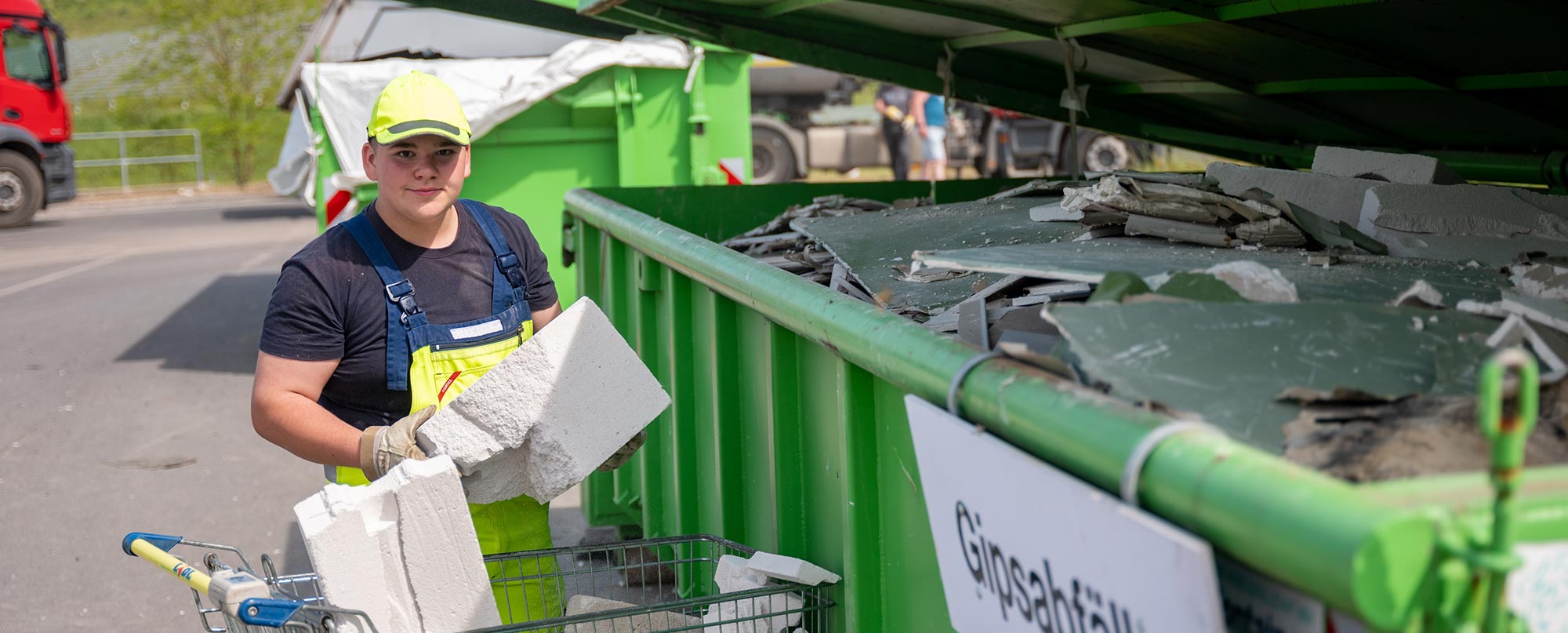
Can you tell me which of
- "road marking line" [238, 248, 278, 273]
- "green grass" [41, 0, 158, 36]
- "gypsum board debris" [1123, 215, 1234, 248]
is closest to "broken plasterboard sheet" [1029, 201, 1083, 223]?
"gypsum board debris" [1123, 215, 1234, 248]

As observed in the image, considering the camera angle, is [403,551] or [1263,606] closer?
[1263,606]

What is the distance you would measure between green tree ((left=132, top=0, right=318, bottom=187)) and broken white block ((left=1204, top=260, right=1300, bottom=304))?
33.5 metres

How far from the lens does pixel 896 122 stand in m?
19.9

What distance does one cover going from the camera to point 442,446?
2520mm

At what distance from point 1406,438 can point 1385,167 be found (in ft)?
7.00

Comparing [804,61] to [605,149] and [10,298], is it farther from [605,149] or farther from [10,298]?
[10,298]

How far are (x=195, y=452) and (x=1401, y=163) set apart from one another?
5.77 m

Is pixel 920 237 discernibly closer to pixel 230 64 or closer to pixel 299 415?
pixel 299 415

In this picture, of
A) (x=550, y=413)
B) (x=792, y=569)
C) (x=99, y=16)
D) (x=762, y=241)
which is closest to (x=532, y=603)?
(x=550, y=413)

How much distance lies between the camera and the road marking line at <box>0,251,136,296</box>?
41.7 ft

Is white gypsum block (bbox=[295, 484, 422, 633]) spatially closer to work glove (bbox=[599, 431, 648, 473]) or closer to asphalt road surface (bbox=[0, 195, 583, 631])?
work glove (bbox=[599, 431, 648, 473])

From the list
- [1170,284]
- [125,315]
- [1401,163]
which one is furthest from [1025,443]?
[125,315]

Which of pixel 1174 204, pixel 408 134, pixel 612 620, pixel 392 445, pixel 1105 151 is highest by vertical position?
pixel 408 134

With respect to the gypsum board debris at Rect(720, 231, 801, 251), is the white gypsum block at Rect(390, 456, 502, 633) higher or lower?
lower
